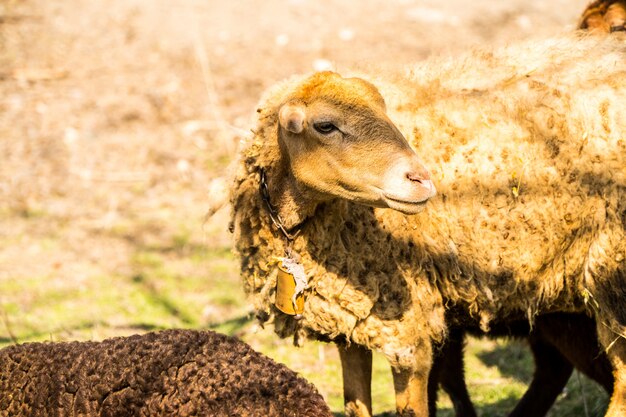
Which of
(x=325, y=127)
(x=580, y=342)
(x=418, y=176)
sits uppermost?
(x=325, y=127)

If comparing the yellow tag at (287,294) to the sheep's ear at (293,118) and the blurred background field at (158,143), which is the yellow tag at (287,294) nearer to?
the blurred background field at (158,143)

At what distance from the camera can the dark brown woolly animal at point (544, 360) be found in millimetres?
5152

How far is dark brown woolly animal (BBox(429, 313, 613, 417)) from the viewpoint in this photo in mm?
5152

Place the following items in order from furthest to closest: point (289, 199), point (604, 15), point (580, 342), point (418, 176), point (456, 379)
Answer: point (604, 15) < point (456, 379) < point (580, 342) < point (289, 199) < point (418, 176)

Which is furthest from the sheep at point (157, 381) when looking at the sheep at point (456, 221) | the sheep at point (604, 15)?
the sheep at point (604, 15)

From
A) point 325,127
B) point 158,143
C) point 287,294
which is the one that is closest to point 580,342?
point 287,294

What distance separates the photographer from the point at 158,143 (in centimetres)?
1152

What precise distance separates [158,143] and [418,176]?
27.1 feet

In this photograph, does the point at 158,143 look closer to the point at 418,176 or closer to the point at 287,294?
the point at 287,294

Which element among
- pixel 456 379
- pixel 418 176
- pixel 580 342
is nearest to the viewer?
pixel 418 176

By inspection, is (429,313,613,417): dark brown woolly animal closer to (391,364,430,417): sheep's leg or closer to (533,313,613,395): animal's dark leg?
(533,313,613,395): animal's dark leg

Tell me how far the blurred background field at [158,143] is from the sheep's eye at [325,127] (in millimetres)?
883

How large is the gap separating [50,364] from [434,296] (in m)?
1.96

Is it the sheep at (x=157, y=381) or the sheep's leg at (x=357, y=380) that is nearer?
the sheep at (x=157, y=381)
